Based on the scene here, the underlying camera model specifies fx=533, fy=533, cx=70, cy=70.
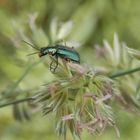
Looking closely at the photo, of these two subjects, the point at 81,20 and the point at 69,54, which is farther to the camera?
the point at 81,20

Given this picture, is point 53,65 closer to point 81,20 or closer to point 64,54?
point 64,54

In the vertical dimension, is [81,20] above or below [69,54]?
above

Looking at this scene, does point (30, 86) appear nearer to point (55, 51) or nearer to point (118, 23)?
point (55, 51)

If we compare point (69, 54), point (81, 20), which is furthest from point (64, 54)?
point (81, 20)

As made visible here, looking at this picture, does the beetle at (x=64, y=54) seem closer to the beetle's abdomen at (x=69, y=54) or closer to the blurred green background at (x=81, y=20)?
the beetle's abdomen at (x=69, y=54)

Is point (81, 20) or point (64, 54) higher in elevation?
point (81, 20)

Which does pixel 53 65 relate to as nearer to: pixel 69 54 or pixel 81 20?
pixel 69 54

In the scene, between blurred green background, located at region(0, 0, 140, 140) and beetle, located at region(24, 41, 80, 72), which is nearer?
beetle, located at region(24, 41, 80, 72)

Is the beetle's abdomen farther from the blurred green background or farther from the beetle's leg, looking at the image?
the blurred green background

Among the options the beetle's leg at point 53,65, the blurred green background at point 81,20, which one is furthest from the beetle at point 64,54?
the blurred green background at point 81,20

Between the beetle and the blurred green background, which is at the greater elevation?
the blurred green background

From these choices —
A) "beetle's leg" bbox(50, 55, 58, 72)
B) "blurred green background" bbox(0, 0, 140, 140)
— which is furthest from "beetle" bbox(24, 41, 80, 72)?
"blurred green background" bbox(0, 0, 140, 140)
